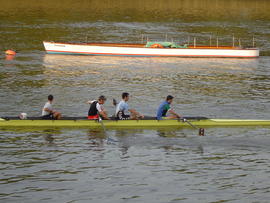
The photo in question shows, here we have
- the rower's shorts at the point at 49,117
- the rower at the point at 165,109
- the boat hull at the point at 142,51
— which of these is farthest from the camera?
the boat hull at the point at 142,51

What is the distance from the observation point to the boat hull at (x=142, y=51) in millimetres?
65494

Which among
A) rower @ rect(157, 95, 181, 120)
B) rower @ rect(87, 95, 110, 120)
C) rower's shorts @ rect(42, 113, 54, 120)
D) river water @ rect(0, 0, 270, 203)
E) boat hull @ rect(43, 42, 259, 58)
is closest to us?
river water @ rect(0, 0, 270, 203)

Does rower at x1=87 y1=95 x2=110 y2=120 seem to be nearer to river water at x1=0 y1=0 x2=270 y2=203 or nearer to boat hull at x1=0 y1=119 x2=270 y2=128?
boat hull at x1=0 y1=119 x2=270 y2=128

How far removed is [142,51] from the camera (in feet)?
215

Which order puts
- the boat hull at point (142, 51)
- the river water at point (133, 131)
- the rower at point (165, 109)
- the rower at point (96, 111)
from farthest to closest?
the boat hull at point (142, 51), the rower at point (165, 109), the rower at point (96, 111), the river water at point (133, 131)

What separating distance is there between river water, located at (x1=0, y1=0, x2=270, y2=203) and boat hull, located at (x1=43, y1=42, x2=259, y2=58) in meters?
1.20

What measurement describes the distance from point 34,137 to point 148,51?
37.0m

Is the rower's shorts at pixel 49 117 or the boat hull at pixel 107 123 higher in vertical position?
the rower's shorts at pixel 49 117

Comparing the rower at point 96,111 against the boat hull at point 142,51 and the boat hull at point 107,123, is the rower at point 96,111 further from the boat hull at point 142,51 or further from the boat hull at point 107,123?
the boat hull at point 142,51

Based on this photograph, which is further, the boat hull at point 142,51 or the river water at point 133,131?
the boat hull at point 142,51

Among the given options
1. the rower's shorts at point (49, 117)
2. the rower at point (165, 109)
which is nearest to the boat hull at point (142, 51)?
the rower at point (165, 109)

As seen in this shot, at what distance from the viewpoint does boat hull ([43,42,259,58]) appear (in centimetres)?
6549

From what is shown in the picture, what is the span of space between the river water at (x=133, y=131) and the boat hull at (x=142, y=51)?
1203 mm

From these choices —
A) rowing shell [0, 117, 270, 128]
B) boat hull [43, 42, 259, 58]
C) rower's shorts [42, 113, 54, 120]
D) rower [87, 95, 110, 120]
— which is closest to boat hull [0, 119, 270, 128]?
rowing shell [0, 117, 270, 128]
